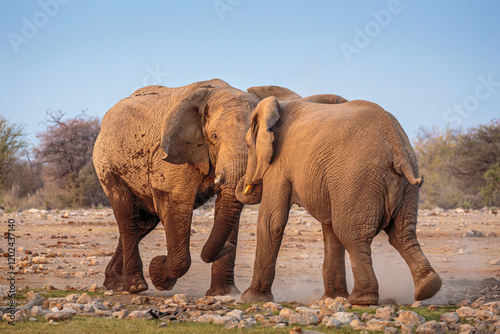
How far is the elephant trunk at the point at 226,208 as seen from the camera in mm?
7523

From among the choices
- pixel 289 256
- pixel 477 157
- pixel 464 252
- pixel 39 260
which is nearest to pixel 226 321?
pixel 39 260

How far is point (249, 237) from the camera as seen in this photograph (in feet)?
51.4

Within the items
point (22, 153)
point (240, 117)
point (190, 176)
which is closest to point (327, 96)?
point (240, 117)

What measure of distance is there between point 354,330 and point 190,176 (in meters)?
3.60

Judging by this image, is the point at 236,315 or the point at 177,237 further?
the point at 177,237

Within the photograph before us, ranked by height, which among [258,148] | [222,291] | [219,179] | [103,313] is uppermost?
[258,148]

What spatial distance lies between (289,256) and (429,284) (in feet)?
19.8

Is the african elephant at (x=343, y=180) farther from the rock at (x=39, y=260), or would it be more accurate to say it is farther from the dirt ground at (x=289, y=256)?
the rock at (x=39, y=260)

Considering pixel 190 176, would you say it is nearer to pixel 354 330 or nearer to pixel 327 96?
pixel 327 96

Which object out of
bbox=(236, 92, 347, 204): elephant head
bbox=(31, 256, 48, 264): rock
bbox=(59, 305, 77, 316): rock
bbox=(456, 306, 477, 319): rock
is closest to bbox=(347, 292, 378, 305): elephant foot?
bbox=(456, 306, 477, 319): rock

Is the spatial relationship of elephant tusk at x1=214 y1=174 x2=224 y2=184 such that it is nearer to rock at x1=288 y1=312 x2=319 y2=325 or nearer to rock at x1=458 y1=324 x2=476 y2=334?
rock at x1=288 y1=312 x2=319 y2=325

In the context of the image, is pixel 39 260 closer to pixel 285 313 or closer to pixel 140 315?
pixel 140 315

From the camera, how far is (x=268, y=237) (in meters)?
7.20

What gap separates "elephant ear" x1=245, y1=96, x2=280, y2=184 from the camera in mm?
7066
